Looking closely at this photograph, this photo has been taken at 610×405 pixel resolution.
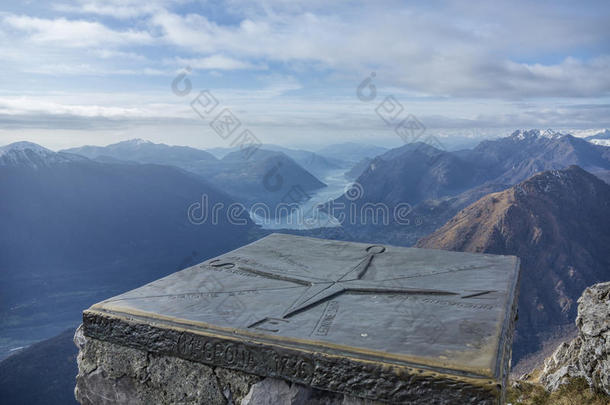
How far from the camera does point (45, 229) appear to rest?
115 meters

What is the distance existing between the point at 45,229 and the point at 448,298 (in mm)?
131889

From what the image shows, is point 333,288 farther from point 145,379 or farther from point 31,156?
point 31,156

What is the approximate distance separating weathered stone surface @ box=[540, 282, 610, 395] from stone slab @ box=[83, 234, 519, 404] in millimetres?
1227

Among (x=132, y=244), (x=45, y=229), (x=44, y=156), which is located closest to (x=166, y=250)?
(x=132, y=244)

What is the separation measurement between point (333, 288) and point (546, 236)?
7577cm

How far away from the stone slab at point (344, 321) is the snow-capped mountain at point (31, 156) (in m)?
146

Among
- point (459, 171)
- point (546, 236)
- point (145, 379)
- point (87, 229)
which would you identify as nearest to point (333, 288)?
point (145, 379)

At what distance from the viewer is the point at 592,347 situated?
541 centimetres

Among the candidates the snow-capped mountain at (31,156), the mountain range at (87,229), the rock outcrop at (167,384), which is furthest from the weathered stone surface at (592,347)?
the snow-capped mountain at (31,156)

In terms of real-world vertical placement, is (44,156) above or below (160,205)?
above

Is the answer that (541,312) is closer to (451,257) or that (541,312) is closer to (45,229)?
(451,257)

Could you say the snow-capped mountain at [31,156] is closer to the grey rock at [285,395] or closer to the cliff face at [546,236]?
the cliff face at [546,236]

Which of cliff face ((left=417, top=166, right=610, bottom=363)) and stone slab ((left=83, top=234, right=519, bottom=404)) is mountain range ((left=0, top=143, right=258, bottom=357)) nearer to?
cliff face ((left=417, top=166, right=610, bottom=363))

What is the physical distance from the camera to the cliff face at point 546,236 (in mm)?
59775
